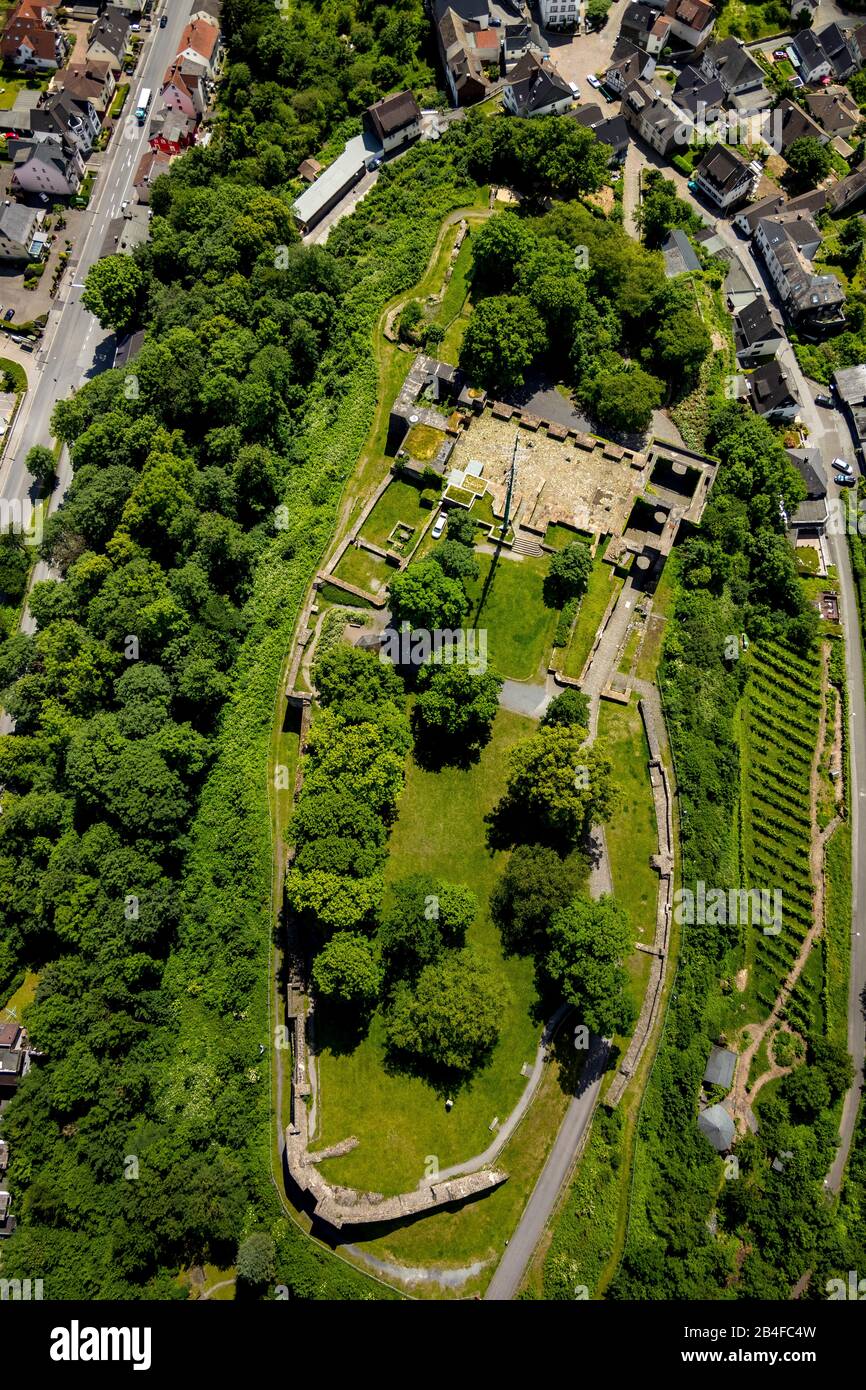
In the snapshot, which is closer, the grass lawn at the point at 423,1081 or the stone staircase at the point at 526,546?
the grass lawn at the point at 423,1081

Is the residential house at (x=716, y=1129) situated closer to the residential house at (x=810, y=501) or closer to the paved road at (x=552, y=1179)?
the paved road at (x=552, y=1179)

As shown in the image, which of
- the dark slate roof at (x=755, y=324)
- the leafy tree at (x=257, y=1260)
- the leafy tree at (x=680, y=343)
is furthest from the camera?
the dark slate roof at (x=755, y=324)

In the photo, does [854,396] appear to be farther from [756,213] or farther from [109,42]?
[109,42]

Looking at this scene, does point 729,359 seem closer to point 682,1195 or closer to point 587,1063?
point 587,1063

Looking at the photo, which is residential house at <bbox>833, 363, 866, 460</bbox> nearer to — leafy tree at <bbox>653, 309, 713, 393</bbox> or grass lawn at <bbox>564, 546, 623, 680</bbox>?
leafy tree at <bbox>653, 309, 713, 393</bbox>

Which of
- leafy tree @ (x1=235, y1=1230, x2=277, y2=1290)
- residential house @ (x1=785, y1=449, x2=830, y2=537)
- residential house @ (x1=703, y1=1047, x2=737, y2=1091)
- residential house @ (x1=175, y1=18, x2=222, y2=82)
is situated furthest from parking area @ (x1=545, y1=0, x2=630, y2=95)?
leafy tree @ (x1=235, y1=1230, x2=277, y2=1290)

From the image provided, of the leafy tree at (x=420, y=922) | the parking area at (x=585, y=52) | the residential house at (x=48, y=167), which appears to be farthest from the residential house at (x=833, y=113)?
the leafy tree at (x=420, y=922)

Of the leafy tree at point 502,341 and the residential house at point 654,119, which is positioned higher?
the residential house at point 654,119
